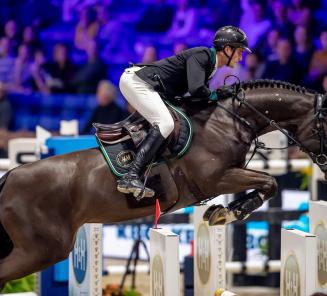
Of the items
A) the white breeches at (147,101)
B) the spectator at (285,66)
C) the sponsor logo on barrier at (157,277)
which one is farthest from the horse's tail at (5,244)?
the spectator at (285,66)

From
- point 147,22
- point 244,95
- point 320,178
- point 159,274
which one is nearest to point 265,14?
point 147,22

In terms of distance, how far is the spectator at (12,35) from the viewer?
13.0 metres

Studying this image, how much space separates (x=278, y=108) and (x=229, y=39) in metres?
0.59

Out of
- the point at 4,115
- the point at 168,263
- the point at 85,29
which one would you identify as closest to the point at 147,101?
the point at 168,263

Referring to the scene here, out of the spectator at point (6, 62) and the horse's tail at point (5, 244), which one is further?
the spectator at point (6, 62)

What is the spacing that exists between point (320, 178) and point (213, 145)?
319 centimetres

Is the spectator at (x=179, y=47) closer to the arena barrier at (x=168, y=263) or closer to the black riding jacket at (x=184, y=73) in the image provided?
the black riding jacket at (x=184, y=73)

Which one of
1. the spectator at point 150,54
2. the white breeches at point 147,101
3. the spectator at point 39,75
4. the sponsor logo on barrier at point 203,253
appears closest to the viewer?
the white breeches at point 147,101

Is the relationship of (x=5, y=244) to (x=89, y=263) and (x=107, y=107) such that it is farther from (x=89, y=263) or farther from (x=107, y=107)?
(x=107, y=107)

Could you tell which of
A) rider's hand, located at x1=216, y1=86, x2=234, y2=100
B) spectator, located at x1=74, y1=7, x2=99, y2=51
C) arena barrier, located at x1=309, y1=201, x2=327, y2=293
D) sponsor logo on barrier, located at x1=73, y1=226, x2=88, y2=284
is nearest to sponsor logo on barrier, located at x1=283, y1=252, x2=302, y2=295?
arena barrier, located at x1=309, y1=201, x2=327, y2=293

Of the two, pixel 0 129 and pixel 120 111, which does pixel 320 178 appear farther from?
pixel 0 129

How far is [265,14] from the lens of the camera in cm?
1226

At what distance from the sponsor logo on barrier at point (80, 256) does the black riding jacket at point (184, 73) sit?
1313 millimetres

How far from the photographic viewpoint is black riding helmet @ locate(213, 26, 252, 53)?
261 inches
